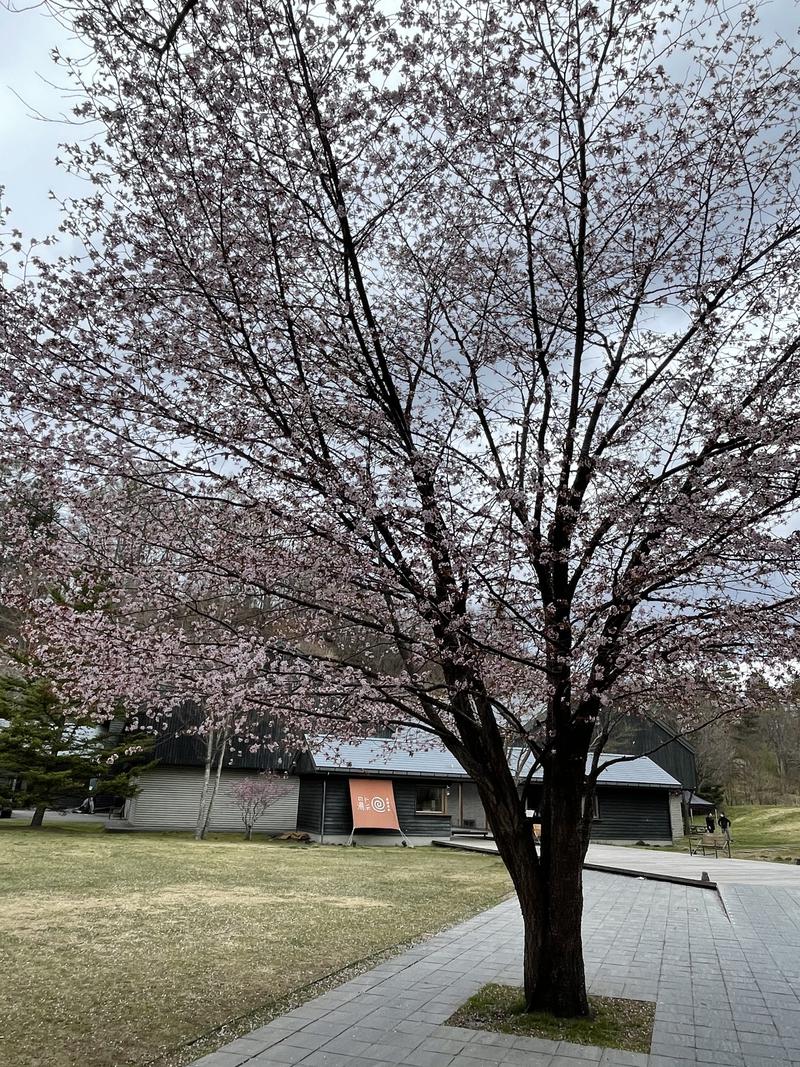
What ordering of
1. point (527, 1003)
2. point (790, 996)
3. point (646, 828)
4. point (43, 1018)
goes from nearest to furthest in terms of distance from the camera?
point (43, 1018)
point (527, 1003)
point (790, 996)
point (646, 828)

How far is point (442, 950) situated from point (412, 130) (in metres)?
8.36

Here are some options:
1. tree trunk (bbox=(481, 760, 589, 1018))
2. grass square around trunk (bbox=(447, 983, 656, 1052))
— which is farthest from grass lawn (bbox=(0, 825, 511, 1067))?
tree trunk (bbox=(481, 760, 589, 1018))

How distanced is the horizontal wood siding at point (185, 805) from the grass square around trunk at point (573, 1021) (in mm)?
20971

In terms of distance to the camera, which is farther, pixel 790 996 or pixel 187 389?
pixel 790 996

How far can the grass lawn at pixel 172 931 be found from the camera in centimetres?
542

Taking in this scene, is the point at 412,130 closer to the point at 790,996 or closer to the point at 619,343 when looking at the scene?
the point at 619,343

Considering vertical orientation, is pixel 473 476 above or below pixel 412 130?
below

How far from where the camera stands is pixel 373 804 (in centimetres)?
2512


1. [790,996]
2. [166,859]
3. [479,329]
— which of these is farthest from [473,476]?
[166,859]

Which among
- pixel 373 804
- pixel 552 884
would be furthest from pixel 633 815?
pixel 552 884

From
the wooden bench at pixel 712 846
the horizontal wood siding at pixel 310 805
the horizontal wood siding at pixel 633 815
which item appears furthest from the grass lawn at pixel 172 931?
the horizontal wood siding at pixel 633 815

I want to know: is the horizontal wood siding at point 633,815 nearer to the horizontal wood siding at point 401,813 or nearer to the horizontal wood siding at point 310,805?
the horizontal wood siding at point 401,813

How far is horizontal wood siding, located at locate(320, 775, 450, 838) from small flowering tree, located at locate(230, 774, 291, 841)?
185 centimetres

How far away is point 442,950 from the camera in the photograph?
8.45 m
